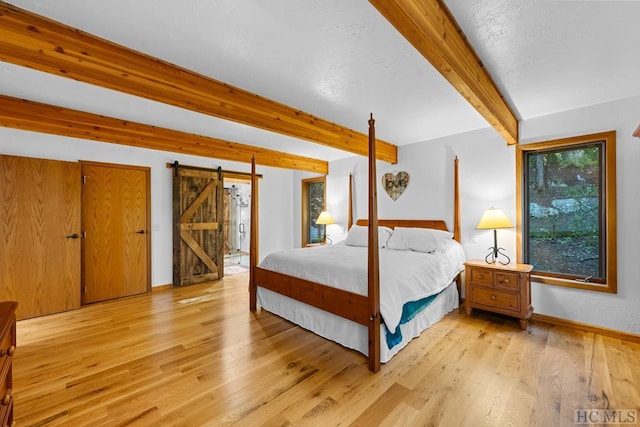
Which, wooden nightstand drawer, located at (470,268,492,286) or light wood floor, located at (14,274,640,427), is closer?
light wood floor, located at (14,274,640,427)

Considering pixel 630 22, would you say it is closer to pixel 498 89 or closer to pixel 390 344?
pixel 498 89

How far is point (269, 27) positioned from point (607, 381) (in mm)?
3372

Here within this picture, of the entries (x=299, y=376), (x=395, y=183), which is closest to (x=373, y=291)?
(x=299, y=376)

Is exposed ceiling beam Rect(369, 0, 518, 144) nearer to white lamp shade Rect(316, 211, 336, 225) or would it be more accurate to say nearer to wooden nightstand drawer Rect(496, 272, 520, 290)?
wooden nightstand drawer Rect(496, 272, 520, 290)

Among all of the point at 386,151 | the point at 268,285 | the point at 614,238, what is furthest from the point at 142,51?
the point at 614,238

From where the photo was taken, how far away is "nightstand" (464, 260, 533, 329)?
9.43 feet

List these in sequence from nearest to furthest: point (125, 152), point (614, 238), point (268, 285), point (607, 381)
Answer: point (607, 381) → point (614, 238) → point (268, 285) → point (125, 152)

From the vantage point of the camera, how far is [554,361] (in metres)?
2.26

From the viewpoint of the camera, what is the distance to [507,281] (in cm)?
296

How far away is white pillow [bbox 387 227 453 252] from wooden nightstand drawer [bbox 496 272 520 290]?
70 cm

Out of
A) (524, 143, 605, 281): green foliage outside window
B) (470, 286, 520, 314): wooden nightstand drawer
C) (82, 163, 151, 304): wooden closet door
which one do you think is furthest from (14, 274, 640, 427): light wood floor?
(82, 163, 151, 304): wooden closet door

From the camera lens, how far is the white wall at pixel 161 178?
3.49 metres

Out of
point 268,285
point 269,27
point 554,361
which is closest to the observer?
point 269,27

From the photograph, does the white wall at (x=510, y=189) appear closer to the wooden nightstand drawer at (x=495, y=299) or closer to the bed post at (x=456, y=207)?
the bed post at (x=456, y=207)
